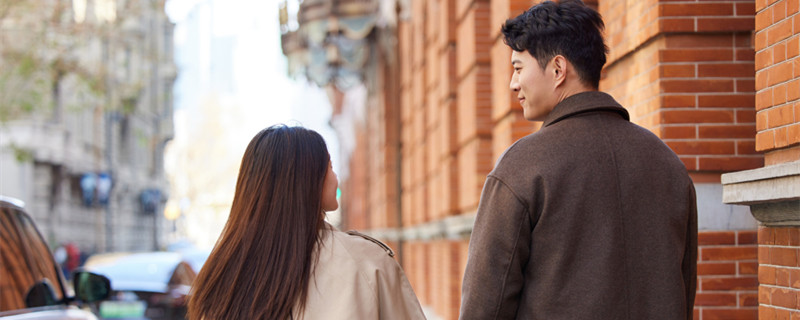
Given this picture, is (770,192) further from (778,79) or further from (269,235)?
(269,235)

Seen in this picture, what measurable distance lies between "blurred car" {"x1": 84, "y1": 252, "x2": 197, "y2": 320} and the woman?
28.5ft

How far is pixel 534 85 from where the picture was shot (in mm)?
3260

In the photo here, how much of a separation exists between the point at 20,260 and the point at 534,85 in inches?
Answer: 123

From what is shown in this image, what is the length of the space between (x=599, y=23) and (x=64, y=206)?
127 ft

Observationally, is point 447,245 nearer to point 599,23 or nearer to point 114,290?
point 114,290

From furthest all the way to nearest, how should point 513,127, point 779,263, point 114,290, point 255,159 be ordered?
point 114,290
point 513,127
point 779,263
point 255,159

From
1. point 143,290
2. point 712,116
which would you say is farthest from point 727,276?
point 143,290

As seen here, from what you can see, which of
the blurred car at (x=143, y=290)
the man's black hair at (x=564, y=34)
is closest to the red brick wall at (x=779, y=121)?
the man's black hair at (x=564, y=34)

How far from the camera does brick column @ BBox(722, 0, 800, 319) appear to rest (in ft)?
13.0

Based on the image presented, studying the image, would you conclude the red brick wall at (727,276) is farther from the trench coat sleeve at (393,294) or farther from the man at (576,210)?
the trench coat sleeve at (393,294)

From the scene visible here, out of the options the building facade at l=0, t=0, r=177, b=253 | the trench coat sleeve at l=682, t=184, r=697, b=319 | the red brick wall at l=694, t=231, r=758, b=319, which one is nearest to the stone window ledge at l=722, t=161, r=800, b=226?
the trench coat sleeve at l=682, t=184, r=697, b=319

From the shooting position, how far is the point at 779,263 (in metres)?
4.15

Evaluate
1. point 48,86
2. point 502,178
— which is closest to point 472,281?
point 502,178

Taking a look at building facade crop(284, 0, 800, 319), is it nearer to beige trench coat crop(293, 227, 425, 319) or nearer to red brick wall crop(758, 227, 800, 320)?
red brick wall crop(758, 227, 800, 320)
